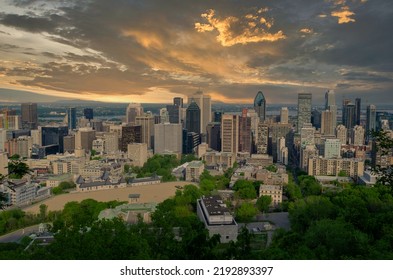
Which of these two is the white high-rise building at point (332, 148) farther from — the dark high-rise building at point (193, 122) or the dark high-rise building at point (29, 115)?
the dark high-rise building at point (29, 115)

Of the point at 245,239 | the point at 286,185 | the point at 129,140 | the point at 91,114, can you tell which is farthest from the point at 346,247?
the point at 129,140

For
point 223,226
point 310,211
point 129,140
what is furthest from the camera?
point 129,140

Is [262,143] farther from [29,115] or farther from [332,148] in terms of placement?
[29,115]

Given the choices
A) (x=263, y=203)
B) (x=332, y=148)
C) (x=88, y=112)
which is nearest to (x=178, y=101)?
(x=88, y=112)

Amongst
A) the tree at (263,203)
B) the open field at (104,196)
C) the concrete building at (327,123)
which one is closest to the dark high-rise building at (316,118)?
the concrete building at (327,123)

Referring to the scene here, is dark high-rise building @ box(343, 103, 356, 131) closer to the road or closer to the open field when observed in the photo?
the open field

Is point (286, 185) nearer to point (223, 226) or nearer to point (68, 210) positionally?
point (223, 226)
